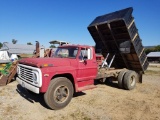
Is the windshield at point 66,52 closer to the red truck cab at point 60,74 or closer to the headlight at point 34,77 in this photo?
the red truck cab at point 60,74

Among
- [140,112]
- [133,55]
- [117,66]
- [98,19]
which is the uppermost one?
[98,19]

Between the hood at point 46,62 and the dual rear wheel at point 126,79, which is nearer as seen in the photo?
the hood at point 46,62

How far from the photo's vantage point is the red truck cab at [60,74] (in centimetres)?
510

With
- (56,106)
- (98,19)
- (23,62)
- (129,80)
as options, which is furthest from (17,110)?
(98,19)

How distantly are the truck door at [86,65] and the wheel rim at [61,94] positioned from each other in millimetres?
776

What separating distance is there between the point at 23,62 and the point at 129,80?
5651 millimetres

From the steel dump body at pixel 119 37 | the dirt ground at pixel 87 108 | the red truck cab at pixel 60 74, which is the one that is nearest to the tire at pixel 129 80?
the steel dump body at pixel 119 37

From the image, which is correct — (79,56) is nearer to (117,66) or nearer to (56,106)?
(56,106)

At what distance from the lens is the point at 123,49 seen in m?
8.58

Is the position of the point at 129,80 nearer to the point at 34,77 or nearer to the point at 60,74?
the point at 60,74

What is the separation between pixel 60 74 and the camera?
565 centimetres

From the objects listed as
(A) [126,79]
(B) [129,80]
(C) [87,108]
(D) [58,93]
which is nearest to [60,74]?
(D) [58,93]

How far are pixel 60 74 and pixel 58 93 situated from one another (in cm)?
68

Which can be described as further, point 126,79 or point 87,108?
point 126,79
